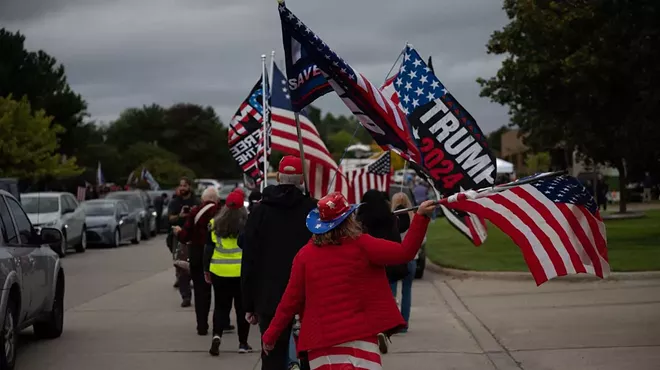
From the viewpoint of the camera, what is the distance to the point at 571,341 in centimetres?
1130

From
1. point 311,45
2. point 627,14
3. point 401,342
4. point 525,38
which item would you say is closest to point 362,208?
point 401,342

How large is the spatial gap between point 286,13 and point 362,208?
3.29 m

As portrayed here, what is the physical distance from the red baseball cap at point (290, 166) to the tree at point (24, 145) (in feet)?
119

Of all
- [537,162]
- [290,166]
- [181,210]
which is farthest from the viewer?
[537,162]

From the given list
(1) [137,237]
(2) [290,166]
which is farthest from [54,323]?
(1) [137,237]

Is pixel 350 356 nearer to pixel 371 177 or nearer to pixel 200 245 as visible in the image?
pixel 200 245

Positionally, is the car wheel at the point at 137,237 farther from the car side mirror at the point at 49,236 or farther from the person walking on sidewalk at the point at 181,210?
the car side mirror at the point at 49,236

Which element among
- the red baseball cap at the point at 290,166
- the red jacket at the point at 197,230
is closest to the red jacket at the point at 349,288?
the red baseball cap at the point at 290,166

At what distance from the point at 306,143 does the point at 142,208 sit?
2584 cm

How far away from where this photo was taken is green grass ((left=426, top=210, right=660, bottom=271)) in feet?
62.3

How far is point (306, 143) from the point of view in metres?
11.9

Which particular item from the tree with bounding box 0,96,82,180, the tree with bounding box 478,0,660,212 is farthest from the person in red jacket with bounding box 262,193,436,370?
the tree with bounding box 0,96,82,180

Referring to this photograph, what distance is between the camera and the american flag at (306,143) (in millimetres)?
11945

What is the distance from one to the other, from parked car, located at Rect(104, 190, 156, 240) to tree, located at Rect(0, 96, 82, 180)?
22.9ft
